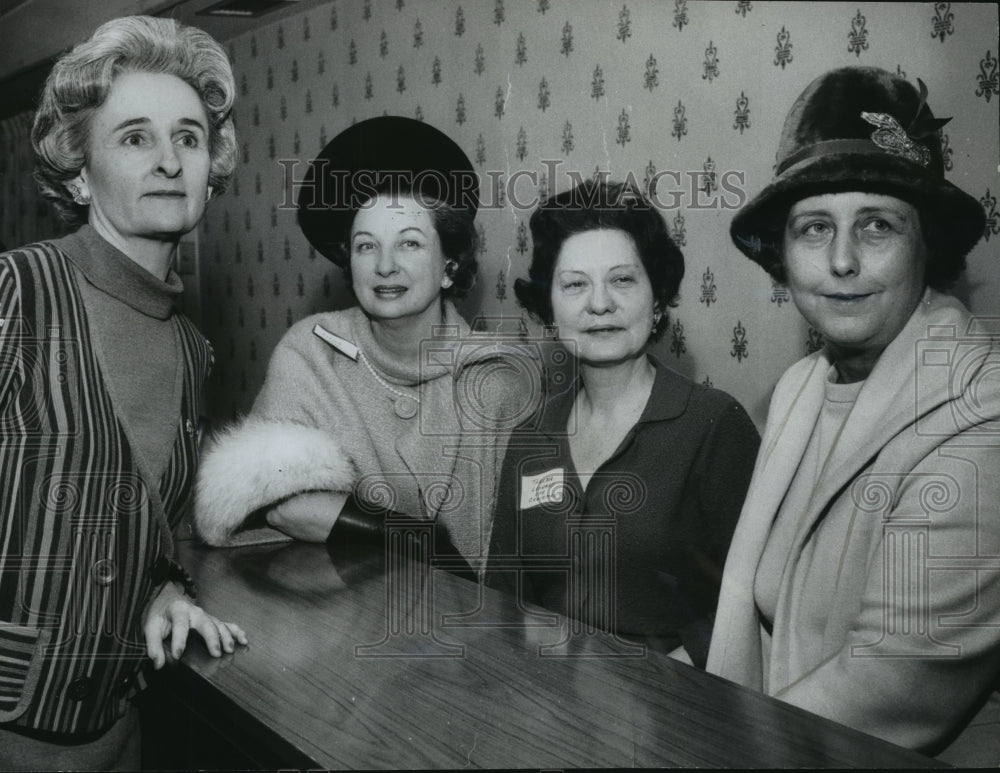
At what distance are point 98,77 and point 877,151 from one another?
1.03 meters

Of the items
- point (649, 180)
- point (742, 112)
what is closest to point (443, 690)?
point (649, 180)

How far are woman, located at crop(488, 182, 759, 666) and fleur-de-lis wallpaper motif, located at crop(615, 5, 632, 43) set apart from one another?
0.67 ft

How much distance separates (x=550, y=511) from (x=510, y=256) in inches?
15.0

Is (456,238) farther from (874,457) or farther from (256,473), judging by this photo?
(874,457)

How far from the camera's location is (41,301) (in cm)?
A: 112

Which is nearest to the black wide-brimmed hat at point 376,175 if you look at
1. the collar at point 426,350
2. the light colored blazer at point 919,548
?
the collar at point 426,350

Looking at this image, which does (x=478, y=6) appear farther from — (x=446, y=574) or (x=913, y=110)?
(x=446, y=574)

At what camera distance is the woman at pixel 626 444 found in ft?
3.75

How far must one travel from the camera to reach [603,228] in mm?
1169

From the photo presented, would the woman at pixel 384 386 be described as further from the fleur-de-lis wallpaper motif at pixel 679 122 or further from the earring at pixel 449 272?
the fleur-de-lis wallpaper motif at pixel 679 122

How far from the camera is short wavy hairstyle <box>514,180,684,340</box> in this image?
1150mm

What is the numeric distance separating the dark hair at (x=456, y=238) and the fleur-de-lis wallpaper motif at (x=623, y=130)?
0.25 meters

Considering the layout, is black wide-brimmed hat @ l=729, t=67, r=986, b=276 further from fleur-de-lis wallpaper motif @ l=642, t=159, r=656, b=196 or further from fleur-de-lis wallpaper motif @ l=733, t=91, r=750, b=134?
fleur-de-lis wallpaper motif @ l=642, t=159, r=656, b=196

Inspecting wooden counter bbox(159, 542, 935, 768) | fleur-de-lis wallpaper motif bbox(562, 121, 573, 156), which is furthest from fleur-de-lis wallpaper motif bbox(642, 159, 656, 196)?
wooden counter bbox(159, 542, 935, 768)
